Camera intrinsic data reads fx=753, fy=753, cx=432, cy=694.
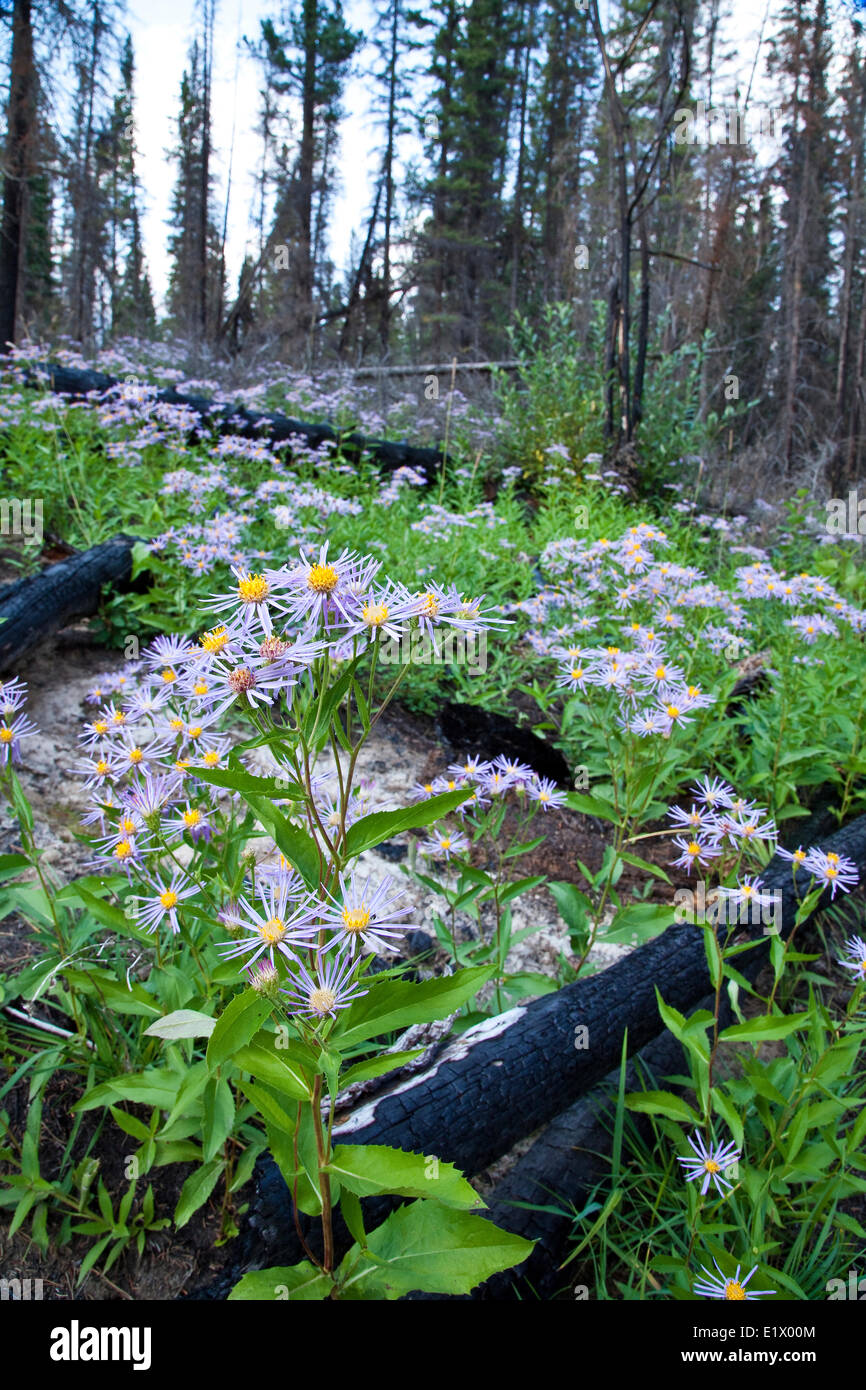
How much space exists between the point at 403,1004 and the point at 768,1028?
2.70 ft

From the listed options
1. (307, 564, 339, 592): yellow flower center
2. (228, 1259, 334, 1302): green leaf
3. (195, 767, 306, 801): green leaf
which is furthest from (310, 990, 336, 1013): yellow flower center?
(307, 564, 339, 592): yellow flower center

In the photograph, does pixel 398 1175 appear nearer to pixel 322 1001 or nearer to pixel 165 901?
pixel 322 1001

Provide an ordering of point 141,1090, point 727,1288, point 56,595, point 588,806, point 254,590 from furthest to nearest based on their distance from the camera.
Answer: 1. point 56,595
2. point 588,806
3. point 141,1090
4. point 727,1288
5. point 254,590

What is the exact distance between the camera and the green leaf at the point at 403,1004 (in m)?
0.91

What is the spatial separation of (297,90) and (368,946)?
21.6 meters

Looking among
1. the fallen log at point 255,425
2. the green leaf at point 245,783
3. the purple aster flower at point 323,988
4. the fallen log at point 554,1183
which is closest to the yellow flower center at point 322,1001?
the purple aster flower at point 323,988

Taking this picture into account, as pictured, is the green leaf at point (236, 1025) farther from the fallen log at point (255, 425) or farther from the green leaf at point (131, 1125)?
the fallen log at point (255, 425)

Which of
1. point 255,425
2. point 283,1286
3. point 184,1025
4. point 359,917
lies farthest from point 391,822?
point 255,425

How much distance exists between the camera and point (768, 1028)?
137 cm

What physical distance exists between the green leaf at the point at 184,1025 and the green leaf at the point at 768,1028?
35.5 inches

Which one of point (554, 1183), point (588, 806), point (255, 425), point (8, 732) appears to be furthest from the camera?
point (255, 425)

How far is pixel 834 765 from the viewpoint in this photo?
9.86 feet

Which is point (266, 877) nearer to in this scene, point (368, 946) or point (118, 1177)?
point (368, 946)
